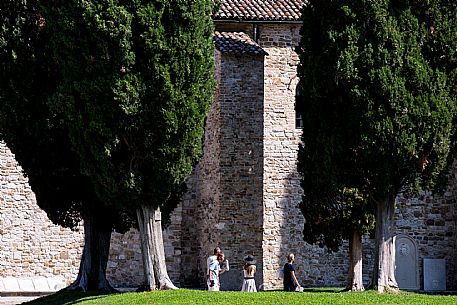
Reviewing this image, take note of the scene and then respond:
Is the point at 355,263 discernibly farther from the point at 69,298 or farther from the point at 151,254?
the point at 69,298

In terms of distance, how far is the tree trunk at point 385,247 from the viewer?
17.5 meters

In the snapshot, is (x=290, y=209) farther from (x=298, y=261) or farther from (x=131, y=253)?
(x=131, y=253)

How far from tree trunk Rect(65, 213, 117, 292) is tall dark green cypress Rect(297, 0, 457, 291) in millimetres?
5163

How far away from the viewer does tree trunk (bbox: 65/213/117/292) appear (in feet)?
63.4

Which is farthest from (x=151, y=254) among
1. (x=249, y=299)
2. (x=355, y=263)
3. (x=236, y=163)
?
(x=236, y=163)

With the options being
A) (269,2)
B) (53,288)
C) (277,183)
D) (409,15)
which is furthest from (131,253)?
(409,15)

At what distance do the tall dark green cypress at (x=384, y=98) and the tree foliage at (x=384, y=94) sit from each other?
20 millimetres

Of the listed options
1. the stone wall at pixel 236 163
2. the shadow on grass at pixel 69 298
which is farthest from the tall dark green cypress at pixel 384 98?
the stone wall at pixel 236 163

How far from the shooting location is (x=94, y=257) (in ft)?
63.9

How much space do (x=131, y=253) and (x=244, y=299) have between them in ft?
34.6

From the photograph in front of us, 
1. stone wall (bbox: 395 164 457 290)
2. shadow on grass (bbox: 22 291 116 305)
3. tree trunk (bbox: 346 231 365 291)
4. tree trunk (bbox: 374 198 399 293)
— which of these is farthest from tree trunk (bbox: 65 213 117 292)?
stone wall (bbox: 395 164 457 290)

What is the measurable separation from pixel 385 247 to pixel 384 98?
119 inches

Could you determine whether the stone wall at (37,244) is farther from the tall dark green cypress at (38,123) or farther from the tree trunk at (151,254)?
the tree trunk at (151,254)

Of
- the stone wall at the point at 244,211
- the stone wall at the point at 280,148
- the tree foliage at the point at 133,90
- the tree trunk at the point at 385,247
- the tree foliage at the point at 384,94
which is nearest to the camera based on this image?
the tree foliage at the point at 133,90
